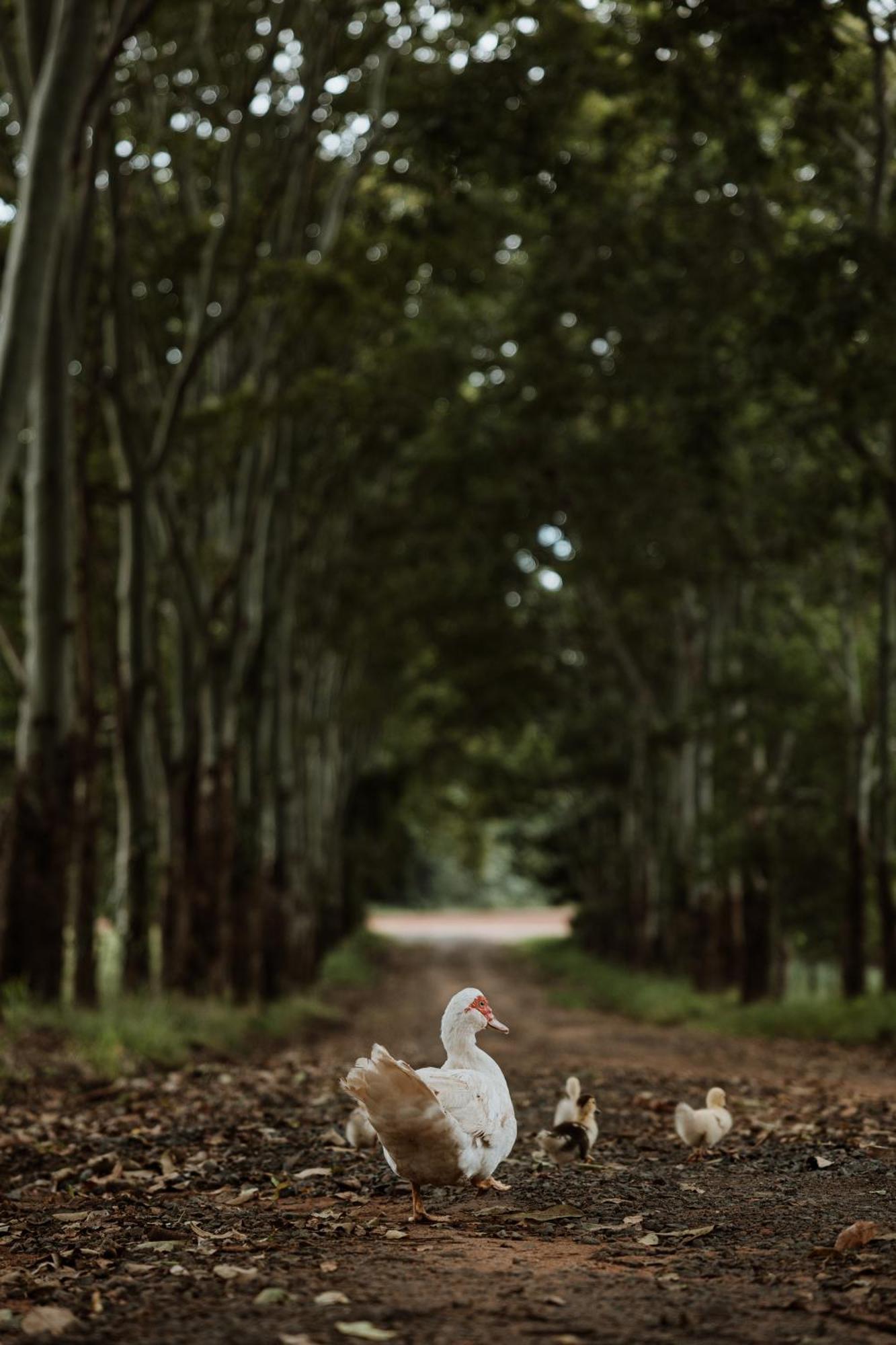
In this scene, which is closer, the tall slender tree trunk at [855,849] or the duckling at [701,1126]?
the duckling at [701,1126]

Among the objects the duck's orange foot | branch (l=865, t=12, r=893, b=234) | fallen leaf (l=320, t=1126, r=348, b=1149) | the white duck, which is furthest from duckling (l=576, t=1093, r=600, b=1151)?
branch (l=865, t=12, r=893, b=234)

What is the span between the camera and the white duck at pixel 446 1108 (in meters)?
5.24

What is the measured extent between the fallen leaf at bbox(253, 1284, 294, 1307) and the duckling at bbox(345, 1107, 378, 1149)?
2.74 metres

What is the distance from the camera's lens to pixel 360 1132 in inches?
299

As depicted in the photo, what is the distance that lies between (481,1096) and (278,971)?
1660 cm

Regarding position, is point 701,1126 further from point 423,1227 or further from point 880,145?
point 880,145

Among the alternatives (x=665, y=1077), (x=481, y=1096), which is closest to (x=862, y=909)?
(x=665, y=1077)

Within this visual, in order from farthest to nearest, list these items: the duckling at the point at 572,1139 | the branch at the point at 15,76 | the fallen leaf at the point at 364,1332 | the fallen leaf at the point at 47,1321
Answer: the branch at the point at 15,76
the duckling at the point at 572,1139
the fallen leaf at the point at 47,1321
the fallen leaf at the point at 364,1332

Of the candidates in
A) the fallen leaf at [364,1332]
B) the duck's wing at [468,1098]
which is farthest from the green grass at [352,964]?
the fallen leaf at [364,1332]

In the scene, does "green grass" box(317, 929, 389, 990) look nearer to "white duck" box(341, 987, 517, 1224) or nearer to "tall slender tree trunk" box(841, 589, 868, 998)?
"tall slender tree trunk" box(841, 589, 868, 998)

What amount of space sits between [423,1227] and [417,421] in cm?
1766

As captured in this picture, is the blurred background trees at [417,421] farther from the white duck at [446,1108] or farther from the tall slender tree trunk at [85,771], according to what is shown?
the white duck at [446,1108]

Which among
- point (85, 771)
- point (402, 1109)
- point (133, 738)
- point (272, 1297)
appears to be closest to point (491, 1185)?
point (402, 1109)

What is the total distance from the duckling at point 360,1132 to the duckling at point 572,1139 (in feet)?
2.90
